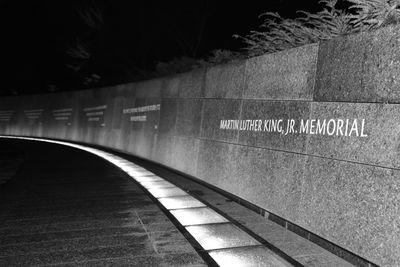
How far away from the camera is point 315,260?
354 cm

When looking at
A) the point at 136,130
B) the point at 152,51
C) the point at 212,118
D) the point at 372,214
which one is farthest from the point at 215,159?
the point at 152,51

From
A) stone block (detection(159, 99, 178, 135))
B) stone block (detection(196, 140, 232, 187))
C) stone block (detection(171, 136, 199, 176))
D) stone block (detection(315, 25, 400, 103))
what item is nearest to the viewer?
stone block (detection(315, 25, 400, 103))

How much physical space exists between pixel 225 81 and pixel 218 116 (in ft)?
2.47

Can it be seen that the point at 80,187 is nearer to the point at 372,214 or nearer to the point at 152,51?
the point at 372,214

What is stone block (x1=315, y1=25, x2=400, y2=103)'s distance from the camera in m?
3.38

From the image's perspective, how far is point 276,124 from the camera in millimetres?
5172

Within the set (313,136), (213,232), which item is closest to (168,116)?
(213,232)

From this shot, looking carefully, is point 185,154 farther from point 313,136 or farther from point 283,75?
point 313,136

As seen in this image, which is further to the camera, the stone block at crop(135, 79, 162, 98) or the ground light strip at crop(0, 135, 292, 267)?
the stone block at crop(135, 79, 162, 98)

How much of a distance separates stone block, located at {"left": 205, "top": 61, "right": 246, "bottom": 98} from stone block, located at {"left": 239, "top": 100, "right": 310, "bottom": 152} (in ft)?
1.81

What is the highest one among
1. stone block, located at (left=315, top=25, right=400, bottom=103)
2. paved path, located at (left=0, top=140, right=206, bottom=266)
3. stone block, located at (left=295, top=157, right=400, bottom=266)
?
stone block, located at (left=315, top=25, right=400, bottom=103)

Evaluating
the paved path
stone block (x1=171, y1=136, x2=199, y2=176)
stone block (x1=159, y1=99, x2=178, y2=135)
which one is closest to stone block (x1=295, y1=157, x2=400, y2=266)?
the paved path

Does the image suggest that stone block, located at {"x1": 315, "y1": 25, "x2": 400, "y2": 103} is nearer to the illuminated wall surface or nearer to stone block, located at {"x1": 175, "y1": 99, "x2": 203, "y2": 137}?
the illuminated wall surface

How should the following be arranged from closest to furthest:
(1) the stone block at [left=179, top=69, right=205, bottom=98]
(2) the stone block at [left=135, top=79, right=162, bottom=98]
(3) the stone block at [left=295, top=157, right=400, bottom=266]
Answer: (3) the stone block at [left=295, top=157, right=400, bottom=266], (1) the stone block at [left=179, top=69, right=205, bottom=98], (2) the stone block at [left=135, top=79, right=162, bottom=98]
